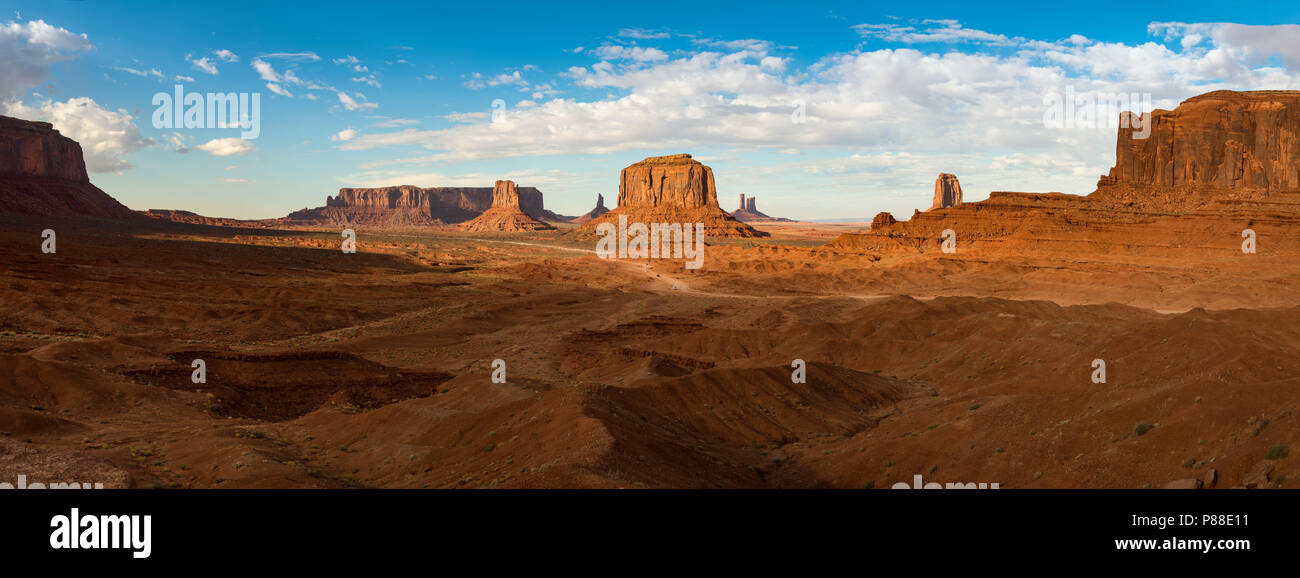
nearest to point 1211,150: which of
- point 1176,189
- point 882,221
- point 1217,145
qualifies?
point 1217,145

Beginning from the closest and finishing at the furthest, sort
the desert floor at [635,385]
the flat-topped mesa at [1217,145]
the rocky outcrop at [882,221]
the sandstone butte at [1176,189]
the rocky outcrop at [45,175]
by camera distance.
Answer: the desert floor at [635,385], the sandstone butte at [1176,189], the flat-topped mesa at [1217,145], the rocky outcrop at [882,221], the rocky outcrop at [45,175]

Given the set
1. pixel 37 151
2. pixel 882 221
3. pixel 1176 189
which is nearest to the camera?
pixel 1176 189

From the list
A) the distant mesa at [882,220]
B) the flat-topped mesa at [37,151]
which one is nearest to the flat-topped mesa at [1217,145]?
the distant mesa at [882,220]

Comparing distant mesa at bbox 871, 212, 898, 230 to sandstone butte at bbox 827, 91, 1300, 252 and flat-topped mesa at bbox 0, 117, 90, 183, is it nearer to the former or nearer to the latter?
sandstone butte at bbox 827, 91, 1300, 252

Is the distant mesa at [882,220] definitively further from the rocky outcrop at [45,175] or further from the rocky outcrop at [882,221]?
the rocky outcrop at [45,175]

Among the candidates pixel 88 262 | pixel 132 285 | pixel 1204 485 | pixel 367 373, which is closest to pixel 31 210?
pixel 88 262

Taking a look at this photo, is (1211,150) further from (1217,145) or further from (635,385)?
(635,385)

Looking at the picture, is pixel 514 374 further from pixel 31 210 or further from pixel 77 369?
pixel 31 210
